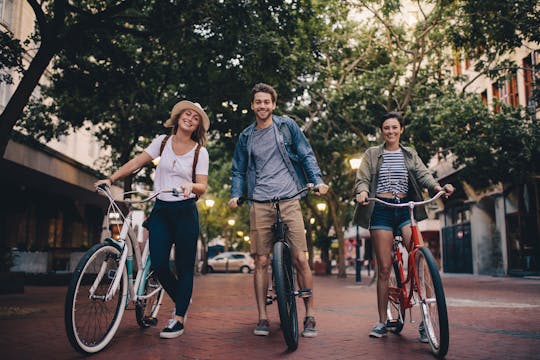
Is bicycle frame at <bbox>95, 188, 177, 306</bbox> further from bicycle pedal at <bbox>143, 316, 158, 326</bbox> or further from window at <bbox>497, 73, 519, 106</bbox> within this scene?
window at <bbox>497, 73, 519, 106</bbox>

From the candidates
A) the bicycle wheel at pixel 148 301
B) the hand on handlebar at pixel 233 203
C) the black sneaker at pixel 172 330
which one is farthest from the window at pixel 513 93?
the black sneaker at pixel 172 330

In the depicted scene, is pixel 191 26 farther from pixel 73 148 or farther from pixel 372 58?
pixel 73 148

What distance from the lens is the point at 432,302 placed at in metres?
4.07

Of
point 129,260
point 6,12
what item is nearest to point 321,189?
point 129,260

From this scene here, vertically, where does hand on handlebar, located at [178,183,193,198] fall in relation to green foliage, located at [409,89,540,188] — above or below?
below

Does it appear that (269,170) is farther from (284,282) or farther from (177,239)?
(284,282)

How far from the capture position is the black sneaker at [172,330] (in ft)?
15.3

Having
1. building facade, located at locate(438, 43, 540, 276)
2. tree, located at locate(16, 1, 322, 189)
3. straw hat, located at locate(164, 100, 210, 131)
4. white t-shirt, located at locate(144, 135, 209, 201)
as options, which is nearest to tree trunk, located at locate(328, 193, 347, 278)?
building facade, located at locate(438, 43, 540, 276)

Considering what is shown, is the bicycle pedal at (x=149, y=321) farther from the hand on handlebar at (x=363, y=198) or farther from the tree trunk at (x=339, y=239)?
the tree trunk at (x=339, y=239)

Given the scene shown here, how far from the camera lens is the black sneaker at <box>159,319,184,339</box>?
15.3 feet

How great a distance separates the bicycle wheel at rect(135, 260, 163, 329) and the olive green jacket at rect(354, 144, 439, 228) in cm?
205

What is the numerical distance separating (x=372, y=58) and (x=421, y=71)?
5.93 feet

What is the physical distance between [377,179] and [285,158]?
0.92 meters

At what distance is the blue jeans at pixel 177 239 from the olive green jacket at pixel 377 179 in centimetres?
158
